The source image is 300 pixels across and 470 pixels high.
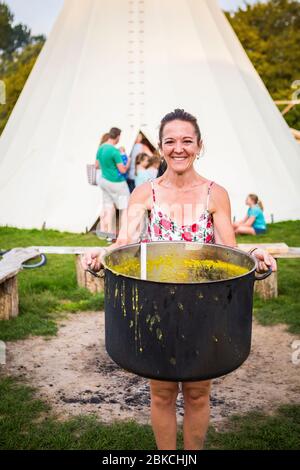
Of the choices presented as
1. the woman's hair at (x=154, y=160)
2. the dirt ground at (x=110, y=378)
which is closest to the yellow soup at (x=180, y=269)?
the dirt ground at (x=110, y=378)

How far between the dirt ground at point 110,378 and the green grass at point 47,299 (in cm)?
17

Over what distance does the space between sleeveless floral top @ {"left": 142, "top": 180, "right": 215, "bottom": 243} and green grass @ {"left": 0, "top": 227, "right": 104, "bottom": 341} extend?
2.43 metres

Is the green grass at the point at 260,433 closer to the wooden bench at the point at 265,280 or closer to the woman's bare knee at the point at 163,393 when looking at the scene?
the woman's bare knee at the point at 163,393

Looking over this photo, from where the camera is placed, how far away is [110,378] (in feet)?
11.9

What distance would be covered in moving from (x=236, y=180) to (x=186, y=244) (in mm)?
6743

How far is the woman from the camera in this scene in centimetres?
226

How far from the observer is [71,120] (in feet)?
28.5

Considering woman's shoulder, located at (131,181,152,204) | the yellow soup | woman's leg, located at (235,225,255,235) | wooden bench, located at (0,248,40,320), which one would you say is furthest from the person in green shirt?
the yellow soup

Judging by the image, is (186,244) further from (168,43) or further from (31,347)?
(168,43)

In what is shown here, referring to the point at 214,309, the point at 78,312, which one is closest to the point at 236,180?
the point at 78,312

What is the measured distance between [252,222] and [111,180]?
7.66ft

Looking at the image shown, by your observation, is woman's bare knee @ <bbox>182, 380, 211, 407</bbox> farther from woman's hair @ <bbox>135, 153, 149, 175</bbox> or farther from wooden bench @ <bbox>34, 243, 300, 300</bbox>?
woman's hair @ <bbox>135, 153, 149, 175</bbox>

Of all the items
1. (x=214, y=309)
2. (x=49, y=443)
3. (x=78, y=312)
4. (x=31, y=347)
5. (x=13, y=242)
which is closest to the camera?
(x=214, y=309)

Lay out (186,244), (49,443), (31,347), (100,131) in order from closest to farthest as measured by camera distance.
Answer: (186,244) < (49,443) < (31,347) < (100,131)
